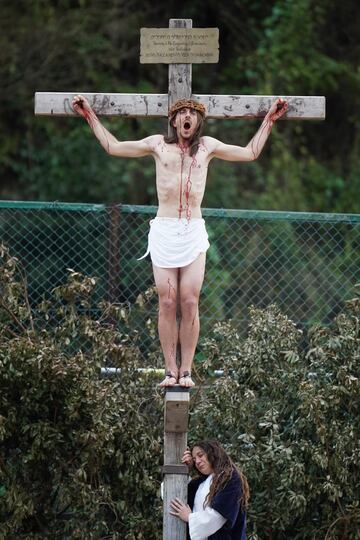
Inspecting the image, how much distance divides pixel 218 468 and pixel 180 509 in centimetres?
31

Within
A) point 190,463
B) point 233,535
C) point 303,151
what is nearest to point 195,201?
point 190,463

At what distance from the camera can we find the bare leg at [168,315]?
21.5ft

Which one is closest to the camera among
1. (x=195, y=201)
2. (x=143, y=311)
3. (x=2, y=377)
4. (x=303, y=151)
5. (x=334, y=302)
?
(x=195, y=201)

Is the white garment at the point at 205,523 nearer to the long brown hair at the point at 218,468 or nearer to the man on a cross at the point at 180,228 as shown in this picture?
the long brown hair at the point at 218,468

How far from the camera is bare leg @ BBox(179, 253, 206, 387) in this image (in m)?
6.56

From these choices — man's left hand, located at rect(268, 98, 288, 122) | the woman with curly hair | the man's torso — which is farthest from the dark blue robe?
man's left hand, located at rect(268, 98, 288, 122)

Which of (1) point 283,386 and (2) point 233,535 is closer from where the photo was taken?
(2) point 233,535

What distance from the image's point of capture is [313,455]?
7.33m

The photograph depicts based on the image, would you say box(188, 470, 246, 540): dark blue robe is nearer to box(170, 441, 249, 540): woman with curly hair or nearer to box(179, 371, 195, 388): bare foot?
box(170, 441, 249, 540): woman with curly hair

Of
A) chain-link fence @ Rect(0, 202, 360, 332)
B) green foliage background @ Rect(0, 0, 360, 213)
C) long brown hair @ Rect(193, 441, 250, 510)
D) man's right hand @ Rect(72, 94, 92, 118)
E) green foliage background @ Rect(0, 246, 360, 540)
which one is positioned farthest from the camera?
green foliage background @ Rect(0, 0, 360, 213)

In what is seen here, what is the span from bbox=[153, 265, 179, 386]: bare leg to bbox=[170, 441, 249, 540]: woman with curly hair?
49cm

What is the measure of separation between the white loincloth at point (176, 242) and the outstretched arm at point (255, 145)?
0.46m

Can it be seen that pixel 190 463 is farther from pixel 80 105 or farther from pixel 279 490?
pixel 80 105

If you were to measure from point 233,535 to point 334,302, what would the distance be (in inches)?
147
